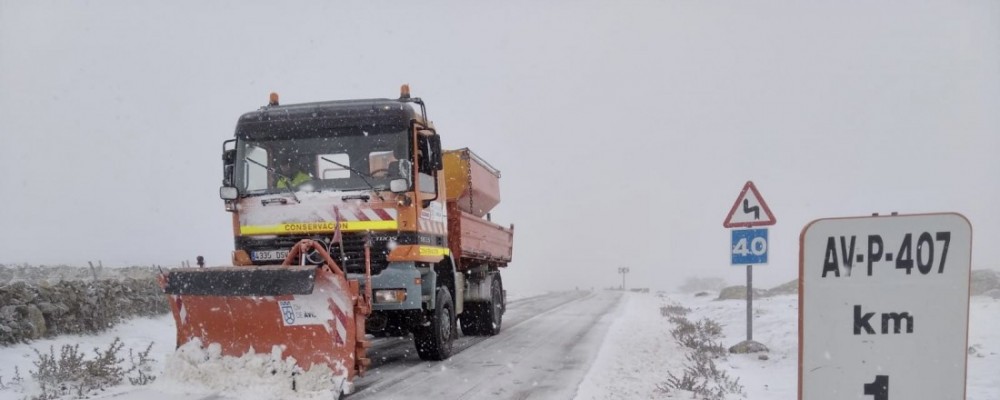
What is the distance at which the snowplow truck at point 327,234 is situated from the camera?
6629 millimetres

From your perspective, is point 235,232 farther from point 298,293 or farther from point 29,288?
point 29,288

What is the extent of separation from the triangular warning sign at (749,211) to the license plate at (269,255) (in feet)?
19.1

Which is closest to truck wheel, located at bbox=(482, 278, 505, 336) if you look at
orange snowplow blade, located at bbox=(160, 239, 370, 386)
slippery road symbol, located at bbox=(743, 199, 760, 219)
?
slippery road symbol, located at bbox=(743, 199, 760, 219)

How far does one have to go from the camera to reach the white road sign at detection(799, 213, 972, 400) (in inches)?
98.4

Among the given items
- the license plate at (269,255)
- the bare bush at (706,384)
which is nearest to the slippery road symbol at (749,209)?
the bare bush at (706,384)

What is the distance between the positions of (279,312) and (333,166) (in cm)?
208

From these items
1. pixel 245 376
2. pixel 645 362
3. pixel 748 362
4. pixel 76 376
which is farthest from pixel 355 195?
pixel 748 362

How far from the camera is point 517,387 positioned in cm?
704

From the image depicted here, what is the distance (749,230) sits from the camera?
31.0 ft

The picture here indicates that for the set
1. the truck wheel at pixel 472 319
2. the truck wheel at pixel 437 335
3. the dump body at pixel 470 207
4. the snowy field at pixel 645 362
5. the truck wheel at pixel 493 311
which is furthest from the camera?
the truck wheel at pixel 493 311

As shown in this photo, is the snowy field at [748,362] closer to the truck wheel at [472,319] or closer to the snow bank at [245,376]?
the truck wheel at [472,319]

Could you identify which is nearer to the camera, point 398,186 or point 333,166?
point 398,186

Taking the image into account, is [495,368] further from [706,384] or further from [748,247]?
[748,247]

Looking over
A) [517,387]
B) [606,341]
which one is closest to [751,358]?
[606,341]
